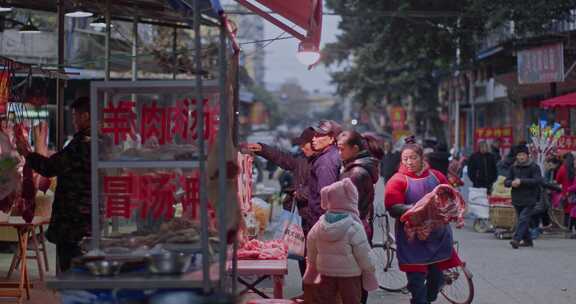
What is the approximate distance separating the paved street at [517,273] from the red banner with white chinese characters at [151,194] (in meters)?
4.77

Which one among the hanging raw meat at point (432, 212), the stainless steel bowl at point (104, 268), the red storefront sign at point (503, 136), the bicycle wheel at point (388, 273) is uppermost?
the red storefront sign at point (503, 136)

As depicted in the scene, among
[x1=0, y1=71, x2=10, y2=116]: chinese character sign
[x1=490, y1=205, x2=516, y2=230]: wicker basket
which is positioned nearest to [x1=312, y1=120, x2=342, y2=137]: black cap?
[x1=0, y1=71, x2=10, y2=116]: chinese character sign

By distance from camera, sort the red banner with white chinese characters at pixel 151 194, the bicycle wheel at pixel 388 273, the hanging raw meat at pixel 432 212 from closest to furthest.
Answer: the red banner with white chinese characters at pixel 151 194 → the hanging raw meat at pixel 432 212 → the bicycle wheel at pixel 388 273

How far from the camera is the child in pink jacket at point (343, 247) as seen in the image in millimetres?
7273

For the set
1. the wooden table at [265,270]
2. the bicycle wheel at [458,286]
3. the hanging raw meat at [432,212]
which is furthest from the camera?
the bicycle wheel at [458,286]

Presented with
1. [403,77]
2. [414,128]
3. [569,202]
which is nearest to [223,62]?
[569,202]

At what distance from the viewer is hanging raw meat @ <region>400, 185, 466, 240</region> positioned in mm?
8219

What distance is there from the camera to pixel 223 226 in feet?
16.6

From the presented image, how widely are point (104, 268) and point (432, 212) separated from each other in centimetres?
364

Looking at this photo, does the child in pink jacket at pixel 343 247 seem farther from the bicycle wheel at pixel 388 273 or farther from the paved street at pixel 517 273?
the bicycle wheel at pixel 388 273

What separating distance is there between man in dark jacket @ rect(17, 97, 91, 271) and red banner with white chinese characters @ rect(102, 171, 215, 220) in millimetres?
1306

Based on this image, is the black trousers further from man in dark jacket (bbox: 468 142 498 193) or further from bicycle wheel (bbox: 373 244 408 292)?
man in dark jacket (bbox: 468 142 498 193)

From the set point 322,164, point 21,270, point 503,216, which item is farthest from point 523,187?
point 21,270

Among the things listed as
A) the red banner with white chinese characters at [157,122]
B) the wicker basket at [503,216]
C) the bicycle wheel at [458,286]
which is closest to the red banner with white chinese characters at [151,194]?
the red banner with white chinese characters at [157,122]
